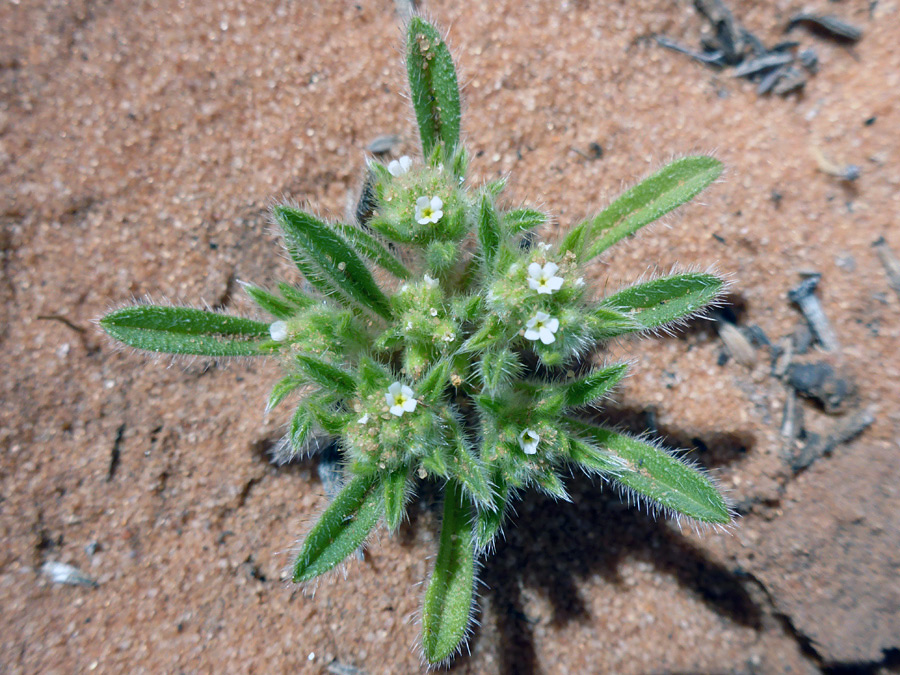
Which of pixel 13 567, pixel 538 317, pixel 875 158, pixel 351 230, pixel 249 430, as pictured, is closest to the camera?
pixel 538 317

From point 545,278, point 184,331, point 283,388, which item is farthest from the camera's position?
point 184,331

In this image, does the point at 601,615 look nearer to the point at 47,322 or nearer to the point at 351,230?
the point at 351,230

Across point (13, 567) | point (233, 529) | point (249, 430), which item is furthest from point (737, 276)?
point (13, 567)

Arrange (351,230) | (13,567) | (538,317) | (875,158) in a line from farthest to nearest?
(875,158) → (13,567) → (351,230) → (538,317)

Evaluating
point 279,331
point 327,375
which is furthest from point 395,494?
point 279,331

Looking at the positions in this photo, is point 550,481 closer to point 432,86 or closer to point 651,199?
point 651,199

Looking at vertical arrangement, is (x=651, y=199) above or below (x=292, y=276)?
above

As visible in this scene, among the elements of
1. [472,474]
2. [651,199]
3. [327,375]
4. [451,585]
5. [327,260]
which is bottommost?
[451,585]
